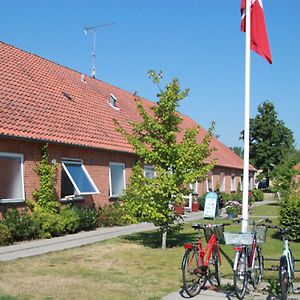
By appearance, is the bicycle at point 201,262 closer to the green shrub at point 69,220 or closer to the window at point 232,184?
the green shrub at point 69,220

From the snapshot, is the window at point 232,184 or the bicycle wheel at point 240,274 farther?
the window at point 232,184

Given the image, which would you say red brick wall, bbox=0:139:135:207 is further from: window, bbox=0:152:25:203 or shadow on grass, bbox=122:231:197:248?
shadow on grass, bbox=122:231:197:248

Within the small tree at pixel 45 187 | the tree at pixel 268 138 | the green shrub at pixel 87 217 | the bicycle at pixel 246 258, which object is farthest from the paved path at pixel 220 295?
the tree at pixel 268 138

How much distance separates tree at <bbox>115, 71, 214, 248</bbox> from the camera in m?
13.0

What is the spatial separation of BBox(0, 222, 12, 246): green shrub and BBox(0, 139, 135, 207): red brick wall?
7.39ft

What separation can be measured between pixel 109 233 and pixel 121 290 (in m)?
8.66

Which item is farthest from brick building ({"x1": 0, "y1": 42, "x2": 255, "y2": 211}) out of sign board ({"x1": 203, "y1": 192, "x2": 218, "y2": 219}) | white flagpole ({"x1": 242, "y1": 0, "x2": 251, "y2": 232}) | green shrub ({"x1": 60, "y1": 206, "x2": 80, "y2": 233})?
white flagpole ({"x1": 242, "y1": 0, "x2": 251, "y2": 232})

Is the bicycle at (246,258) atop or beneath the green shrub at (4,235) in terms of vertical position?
atop

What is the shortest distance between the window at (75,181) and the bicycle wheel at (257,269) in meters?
9.84

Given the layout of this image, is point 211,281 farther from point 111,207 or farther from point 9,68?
point 9,68

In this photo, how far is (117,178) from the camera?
870 inches

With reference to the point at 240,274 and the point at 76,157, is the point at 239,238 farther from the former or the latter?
the point at 76,157

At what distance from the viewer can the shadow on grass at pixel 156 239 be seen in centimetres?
1428

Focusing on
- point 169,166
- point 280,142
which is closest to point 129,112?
point 169,166
